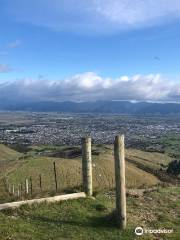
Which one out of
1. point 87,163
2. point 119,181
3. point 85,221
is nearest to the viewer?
point 119,181

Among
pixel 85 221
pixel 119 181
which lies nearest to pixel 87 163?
pixel 119 181

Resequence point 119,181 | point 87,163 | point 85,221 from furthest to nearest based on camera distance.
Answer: point 87,163
point 85,221
point 119,181

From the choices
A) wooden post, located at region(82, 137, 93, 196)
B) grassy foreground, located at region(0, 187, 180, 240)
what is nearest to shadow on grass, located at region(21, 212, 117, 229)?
grassy foreground, located at region(0, 187, 180, 240)

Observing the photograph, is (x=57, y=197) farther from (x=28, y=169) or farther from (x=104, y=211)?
(x=28, y=169)

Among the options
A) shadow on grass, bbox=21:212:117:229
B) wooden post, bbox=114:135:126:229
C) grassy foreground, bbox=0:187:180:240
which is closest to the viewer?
grassy foreground, bbox=0:187:180:240

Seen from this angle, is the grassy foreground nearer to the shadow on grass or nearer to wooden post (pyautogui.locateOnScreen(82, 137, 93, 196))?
the shadow on grass

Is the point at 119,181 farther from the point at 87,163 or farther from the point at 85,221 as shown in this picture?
the point at 87,163
